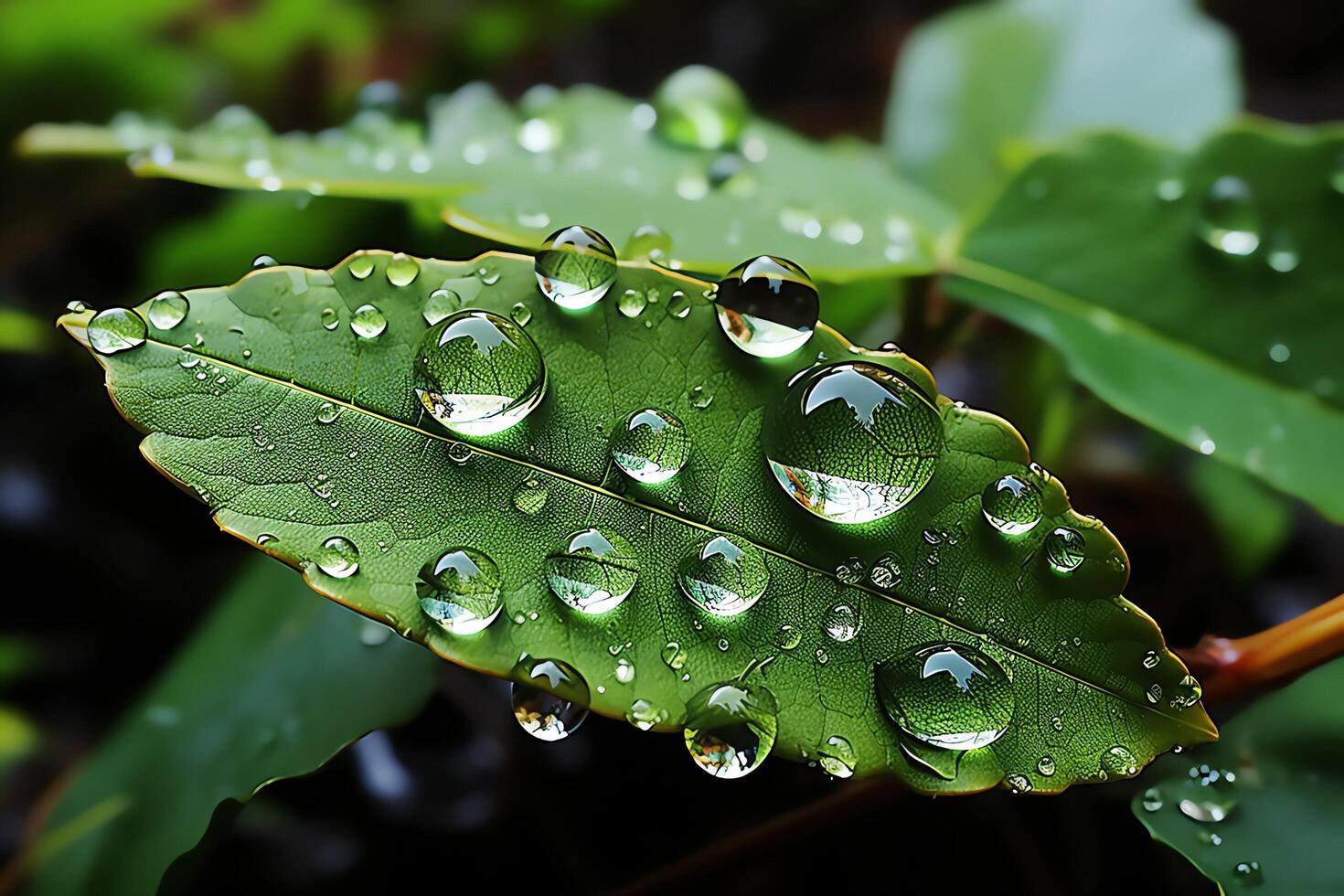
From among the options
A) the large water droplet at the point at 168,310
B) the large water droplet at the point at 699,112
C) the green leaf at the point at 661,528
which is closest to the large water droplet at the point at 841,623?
the green leaf at the point at 661,528

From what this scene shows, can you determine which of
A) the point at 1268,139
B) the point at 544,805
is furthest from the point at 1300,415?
the point at 544,805

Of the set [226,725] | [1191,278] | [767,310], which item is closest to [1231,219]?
[1191,278]

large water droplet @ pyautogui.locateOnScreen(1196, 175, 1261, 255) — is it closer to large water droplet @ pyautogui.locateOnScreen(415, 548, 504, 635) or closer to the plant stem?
the plant stem

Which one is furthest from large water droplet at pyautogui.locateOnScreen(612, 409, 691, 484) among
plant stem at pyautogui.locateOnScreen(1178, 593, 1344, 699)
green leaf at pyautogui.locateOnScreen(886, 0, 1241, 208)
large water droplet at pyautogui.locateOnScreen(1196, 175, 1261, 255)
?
green leaf at pyautogui.locateOnScreen(886, 0, 1241, 208)

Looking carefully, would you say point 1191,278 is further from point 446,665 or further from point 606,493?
point 446,665

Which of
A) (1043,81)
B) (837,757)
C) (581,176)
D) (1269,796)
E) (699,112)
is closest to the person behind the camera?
(837,757)

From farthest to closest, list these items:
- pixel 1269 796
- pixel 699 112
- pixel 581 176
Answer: pixel 699 112 < pixel 581 176 < pixel 1269 796

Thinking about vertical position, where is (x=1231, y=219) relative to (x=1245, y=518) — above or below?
above
